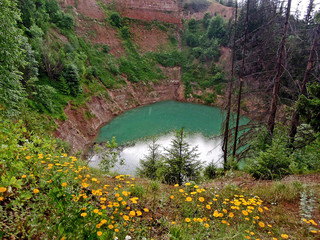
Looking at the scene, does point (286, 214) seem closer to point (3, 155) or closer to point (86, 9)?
point (3, 155)

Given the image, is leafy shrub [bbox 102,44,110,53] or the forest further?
leafy shrub [bbox 102,44,110,53]

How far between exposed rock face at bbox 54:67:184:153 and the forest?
266 mm

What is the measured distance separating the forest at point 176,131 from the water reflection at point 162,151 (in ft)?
4.71

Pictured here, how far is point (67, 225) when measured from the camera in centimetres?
182

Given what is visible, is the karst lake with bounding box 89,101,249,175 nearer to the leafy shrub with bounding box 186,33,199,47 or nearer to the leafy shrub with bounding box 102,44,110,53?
the leafy shrub with bounding box 102,44,110,53

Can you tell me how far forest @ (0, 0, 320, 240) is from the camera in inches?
95.2

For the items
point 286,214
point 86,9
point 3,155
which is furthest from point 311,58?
point 86,9

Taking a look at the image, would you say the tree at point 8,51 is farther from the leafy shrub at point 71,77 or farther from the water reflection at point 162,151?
the leafy shrub at point 71,77

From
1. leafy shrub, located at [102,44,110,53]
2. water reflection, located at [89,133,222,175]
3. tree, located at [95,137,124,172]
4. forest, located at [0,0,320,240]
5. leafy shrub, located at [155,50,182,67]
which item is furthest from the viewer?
leafy shrub, located at [155,50,182,67]

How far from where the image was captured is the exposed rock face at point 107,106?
17.1 meters

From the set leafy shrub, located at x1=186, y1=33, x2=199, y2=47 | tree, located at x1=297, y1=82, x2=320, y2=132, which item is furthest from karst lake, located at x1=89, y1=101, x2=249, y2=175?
leafy shrub, located at x1=186, y1=33, x2=199, y2=47

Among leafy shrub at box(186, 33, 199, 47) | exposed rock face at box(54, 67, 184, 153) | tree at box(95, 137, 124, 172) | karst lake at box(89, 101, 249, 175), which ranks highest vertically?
leafy shrub at box(186, 33, 199, 47)

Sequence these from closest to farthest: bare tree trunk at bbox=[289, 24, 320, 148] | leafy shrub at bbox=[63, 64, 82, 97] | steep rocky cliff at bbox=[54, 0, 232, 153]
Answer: bare tree trunk at bbox=[289, 24, 320, 148], steep rocky cliff at bbox=[54, 0, 232, 153], leafy shrub at bbox=[63, 64, 82, 97]

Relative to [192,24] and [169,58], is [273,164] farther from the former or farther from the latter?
[192,24]
